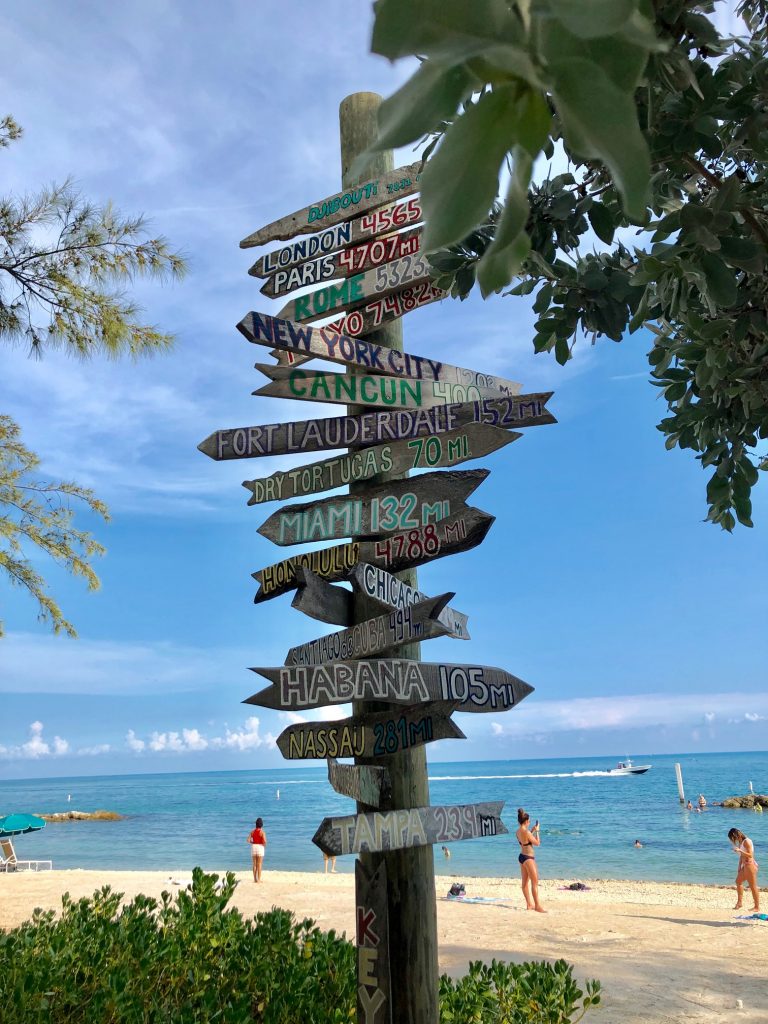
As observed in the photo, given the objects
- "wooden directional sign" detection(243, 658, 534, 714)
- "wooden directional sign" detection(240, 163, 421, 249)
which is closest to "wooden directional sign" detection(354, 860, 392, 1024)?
"wooden directional sign" detection(243, 658, 534, 714)

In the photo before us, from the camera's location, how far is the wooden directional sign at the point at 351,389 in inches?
136

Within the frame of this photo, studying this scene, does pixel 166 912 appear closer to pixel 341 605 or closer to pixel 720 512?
pixel 341 605

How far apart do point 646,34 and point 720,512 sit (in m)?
2.94

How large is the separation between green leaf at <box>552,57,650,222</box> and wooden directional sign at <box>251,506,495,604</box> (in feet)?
8.61

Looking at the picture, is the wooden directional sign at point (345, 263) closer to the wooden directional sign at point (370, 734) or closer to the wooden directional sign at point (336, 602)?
the wooden directional sign at point (336, 602)

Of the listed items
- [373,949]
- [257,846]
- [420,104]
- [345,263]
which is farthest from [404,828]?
[257,846]

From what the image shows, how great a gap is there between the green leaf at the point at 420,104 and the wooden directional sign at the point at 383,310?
3.16 meters

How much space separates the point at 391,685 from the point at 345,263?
1.98 m

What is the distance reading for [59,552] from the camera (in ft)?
28.6

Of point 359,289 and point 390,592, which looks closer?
point 390,592

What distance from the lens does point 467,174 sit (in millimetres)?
393

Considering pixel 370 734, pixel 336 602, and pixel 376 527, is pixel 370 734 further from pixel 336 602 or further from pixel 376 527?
pixel 376 527

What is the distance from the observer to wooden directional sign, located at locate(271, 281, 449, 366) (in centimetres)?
358

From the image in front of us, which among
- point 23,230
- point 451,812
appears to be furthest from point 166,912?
point 23,230
